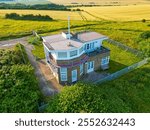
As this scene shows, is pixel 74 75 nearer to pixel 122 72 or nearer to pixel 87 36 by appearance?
pixel 87 36

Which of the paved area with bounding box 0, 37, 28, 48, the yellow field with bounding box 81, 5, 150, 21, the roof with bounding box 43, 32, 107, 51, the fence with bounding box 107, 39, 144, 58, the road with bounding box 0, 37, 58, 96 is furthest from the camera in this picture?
the yellow field with bounding box 81, 5, 150, 21

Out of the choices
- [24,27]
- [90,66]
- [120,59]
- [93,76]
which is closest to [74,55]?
[90,66]

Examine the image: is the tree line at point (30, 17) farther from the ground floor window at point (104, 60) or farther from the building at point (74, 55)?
the ground floor window at point (104, 60)

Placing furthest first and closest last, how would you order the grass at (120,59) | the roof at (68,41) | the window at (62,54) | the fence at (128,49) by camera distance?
the fence at (128,49) < the grass at (120,59) < the roof at (68,41) < the window at (62,54)

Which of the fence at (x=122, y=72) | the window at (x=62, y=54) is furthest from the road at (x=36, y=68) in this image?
the fence at (x=122, y=72)

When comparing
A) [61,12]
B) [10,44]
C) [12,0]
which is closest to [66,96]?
[10,44]

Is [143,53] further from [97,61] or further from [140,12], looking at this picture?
[140,12]

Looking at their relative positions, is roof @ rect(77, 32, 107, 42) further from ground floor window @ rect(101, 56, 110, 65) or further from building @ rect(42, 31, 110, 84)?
ground floor window @ rect(101, 56, 110, 65)

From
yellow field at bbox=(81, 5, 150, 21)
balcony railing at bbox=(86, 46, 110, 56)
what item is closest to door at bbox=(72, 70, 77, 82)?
balcony railing at bbox=(86, 46, 110, 56)
